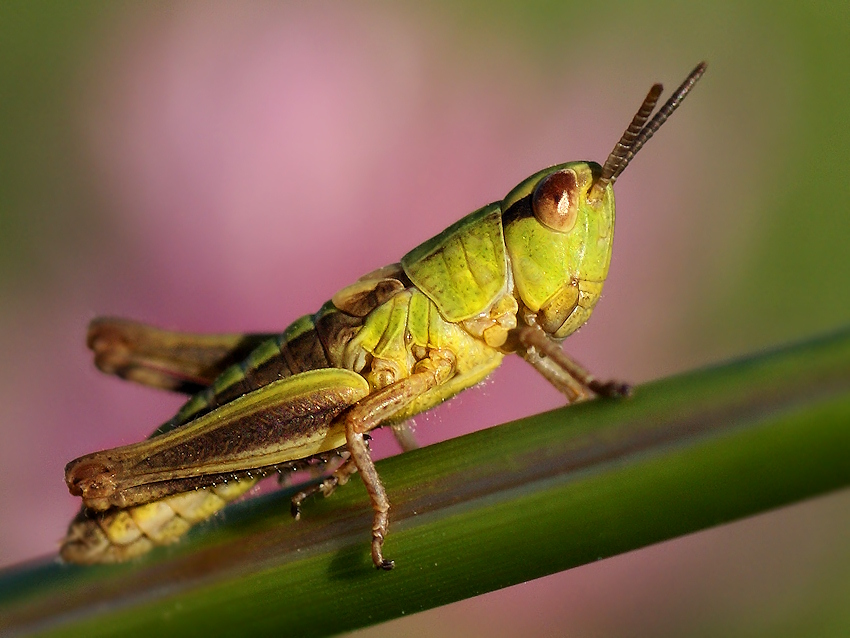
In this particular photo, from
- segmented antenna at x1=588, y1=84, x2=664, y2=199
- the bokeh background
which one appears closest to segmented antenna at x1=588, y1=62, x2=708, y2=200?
segmented antenna at x1=588, y1=84, x2=664, y2=199

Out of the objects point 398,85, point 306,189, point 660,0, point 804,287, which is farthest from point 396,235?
point 660,0

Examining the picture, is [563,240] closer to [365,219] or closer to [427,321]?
[427,321]

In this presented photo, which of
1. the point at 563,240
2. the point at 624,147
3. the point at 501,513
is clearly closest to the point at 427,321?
the point at 563,240

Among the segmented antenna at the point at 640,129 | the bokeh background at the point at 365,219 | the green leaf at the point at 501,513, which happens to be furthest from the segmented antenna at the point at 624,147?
the green leaf at the point at 501,513

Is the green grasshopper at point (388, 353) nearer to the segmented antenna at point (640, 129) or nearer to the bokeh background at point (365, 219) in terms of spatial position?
the segmented antenna at point (640, 129)

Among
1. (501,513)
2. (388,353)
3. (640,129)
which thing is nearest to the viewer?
(501,513)

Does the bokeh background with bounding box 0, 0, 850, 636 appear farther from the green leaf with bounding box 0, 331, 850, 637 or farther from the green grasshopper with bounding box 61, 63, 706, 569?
the green leaf with bounding box 0, 331, 850, 637
